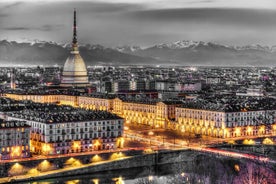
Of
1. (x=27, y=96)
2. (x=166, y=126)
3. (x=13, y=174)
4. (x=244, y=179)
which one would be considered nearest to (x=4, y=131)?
(x=13, y=174)

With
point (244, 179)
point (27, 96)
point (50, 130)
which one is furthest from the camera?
point (27, 96)

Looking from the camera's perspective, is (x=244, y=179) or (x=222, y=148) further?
(x=222, y=148)

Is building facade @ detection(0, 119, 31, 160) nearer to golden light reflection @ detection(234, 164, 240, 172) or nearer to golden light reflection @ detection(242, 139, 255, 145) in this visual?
golden light reflection @ detection(234, 164, 240, 172)

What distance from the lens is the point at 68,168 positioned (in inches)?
1961

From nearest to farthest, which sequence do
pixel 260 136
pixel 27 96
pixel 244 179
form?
pixel 244 179
pixel 260 136
pixel 27 96

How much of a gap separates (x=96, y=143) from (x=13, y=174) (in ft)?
36.4

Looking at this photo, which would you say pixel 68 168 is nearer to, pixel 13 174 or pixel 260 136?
pixel 13 174

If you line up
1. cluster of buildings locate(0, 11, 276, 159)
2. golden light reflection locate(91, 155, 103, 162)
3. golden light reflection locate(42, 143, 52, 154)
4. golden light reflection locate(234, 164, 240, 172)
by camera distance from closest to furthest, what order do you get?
golden light reflection locate(234, 164, 240, 172) < golden light reflection locate(91, 155, 103, 162) < golden light reflection locate(42, 143, 52, 154) < cluster of buildings locate(0, 11, 276, 159)

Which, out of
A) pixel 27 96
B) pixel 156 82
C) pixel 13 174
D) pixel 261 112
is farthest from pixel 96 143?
pixel 156 82

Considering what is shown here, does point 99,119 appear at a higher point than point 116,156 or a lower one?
higher

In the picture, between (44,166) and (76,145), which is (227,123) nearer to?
(76,145)

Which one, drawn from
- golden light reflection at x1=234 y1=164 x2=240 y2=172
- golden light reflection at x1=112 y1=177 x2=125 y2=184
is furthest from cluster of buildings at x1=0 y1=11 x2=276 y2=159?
golden light reflection at x1=234 y1=164 x2=240 y2=172

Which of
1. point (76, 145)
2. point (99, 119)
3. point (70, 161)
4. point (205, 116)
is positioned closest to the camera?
point (70, 161)

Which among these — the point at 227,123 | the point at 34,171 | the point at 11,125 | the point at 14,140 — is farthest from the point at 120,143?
the point at 227,123
